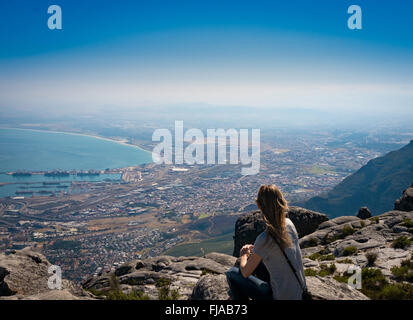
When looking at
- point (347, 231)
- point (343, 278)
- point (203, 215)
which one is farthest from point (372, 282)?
point (203, 215)

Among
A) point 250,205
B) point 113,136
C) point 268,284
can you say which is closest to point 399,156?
point 250,205

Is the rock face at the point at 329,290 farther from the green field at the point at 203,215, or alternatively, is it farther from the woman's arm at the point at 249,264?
the green field at the point at 203,215

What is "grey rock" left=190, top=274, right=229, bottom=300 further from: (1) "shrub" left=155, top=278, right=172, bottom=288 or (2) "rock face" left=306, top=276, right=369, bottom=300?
(1) "shrub" left=155, top=278, right=172, bottom=288

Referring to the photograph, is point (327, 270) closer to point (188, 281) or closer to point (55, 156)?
point (188, 281)

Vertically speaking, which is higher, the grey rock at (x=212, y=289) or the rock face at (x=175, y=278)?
the grey rock at (x=212, y=289)

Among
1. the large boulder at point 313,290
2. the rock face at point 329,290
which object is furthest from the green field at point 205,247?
the rock face at point 329,290
